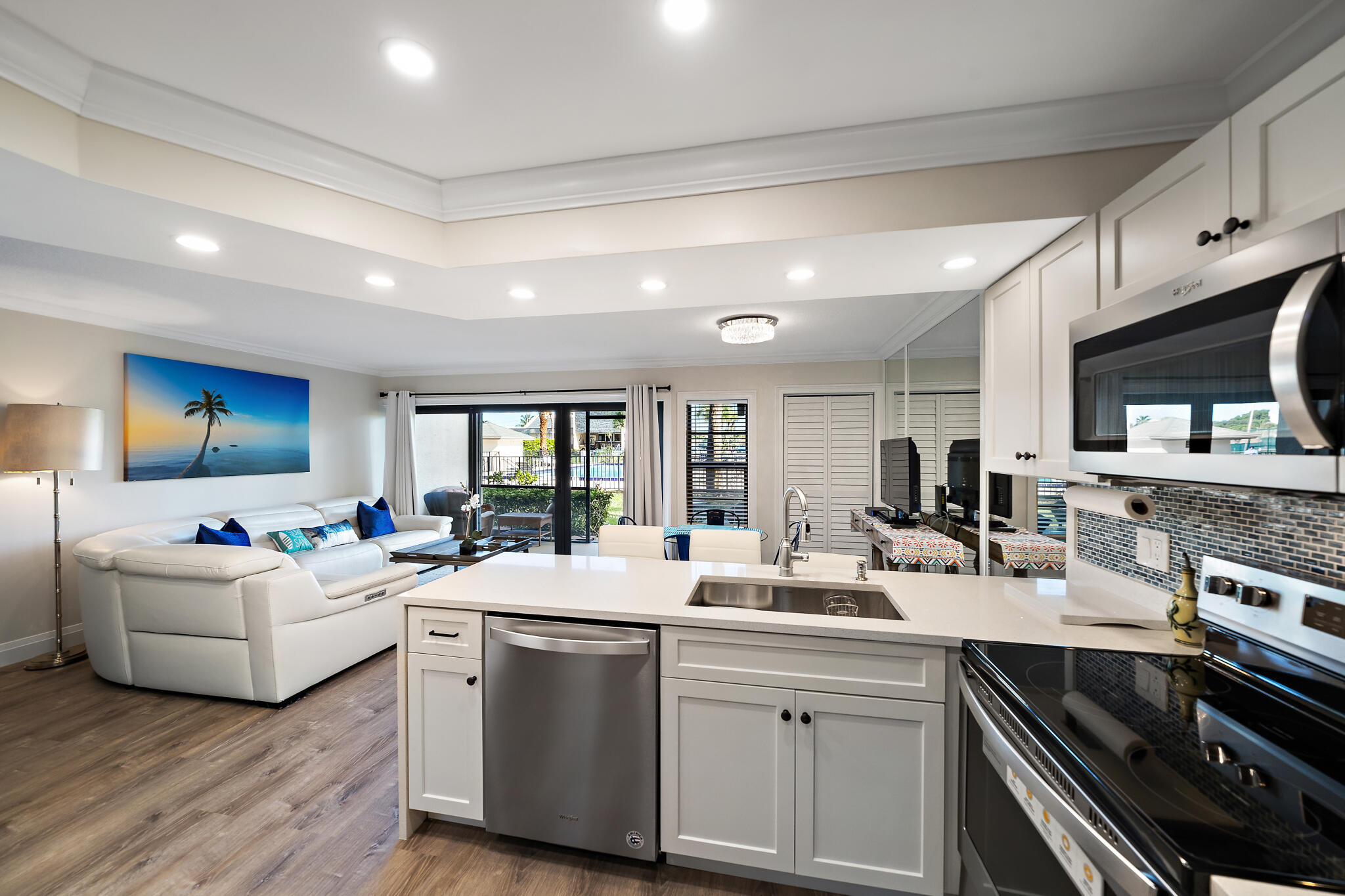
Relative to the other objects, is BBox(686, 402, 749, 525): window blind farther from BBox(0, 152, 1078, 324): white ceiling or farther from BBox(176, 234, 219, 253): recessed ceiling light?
BBox(176, 234, 219, 253): recessed ceiling light

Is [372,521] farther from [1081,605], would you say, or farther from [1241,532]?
[1241,532]

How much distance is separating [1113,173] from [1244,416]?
104cm

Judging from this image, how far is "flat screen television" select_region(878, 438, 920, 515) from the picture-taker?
383cm

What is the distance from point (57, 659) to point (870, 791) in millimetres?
4810

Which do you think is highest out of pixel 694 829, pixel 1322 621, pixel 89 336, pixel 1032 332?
pixel 89 336

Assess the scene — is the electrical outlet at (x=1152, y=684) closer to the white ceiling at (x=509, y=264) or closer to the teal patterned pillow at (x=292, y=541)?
the white ceiling at (x=509, y=264)

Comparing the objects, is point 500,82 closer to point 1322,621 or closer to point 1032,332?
point 1032,332

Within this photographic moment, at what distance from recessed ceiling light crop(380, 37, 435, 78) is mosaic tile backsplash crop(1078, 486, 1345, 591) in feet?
6.82

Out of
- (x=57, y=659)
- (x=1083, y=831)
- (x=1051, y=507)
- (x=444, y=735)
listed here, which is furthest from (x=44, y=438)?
(x=1051, y=507)

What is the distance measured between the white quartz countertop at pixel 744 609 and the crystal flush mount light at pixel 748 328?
1939mm

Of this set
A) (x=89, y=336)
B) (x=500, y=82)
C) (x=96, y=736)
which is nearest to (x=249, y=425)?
(x=89, y=336)

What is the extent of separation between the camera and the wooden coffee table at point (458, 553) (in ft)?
12.7

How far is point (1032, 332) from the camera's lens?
178cm

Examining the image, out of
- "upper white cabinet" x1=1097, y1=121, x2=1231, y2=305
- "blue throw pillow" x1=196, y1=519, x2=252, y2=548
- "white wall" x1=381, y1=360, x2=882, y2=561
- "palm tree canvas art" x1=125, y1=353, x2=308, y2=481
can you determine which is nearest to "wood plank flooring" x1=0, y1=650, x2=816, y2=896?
"blue throw pillow" x1=196, y1=519, x2=252, y2=548
